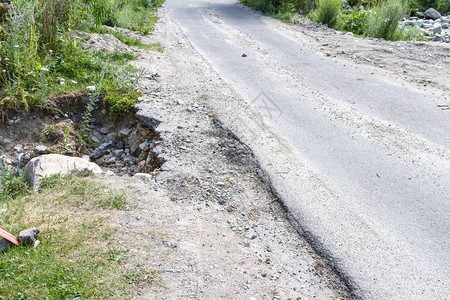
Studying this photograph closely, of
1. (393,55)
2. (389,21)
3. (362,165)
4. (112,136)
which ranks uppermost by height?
(389,21)

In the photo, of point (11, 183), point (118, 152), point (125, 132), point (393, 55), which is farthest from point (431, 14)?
point (11, 183)

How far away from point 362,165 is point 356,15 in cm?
1064

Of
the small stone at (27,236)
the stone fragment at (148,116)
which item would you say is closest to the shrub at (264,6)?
the stone fragment at (148,116)

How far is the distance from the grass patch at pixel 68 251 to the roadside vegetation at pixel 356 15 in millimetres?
10985

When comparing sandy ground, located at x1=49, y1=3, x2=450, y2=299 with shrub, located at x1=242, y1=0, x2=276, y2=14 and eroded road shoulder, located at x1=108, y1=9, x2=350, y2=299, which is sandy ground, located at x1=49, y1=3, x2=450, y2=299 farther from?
shrub, located at x1=242, y1=0, x2=276, y2=14

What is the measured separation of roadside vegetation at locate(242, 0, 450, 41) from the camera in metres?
11.6

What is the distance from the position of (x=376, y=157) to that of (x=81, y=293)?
3.78m

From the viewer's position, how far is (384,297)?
2.79 metres

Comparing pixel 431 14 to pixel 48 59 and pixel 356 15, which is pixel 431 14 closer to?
pixel 356 15

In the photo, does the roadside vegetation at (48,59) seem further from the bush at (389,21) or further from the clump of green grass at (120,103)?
the bush at (389,21)

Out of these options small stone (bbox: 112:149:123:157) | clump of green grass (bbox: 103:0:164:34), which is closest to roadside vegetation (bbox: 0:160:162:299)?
small stone (bbox: 112:149:123:157)

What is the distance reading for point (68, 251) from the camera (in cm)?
297

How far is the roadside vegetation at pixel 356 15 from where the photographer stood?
1159cm

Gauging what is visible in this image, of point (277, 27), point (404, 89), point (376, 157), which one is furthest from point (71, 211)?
point (277, 27)
